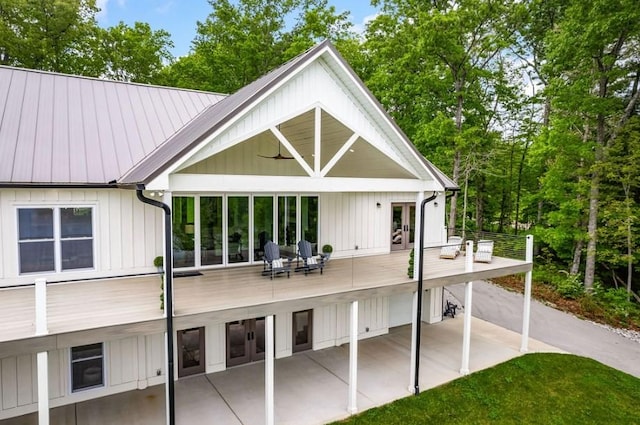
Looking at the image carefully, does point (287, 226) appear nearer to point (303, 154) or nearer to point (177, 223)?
point (303, 154)

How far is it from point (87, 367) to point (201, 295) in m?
3.48

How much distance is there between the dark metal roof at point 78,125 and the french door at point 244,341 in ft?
16.5

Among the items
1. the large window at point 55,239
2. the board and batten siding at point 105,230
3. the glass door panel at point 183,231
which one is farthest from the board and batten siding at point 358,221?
the large window at point 55,239

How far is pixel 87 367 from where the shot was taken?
892 cm

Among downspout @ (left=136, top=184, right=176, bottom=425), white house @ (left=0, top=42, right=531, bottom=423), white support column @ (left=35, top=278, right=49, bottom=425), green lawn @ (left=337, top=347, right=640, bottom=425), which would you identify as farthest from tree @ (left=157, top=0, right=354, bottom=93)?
white support column @ (left=35, top=278, right=49, bottom=425)

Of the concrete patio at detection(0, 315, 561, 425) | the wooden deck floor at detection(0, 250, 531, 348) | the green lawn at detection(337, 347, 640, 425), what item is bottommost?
the green lawn at detection(337, 347, 640, 425)

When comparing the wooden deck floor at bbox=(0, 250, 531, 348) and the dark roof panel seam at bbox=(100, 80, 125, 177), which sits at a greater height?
the dark roof panel seam at bbox=(100, 80, 125, 177)

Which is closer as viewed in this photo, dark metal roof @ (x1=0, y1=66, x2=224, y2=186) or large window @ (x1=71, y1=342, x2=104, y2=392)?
dark metal roof @ (x1=0, y1=66, x2=224, y2=186)

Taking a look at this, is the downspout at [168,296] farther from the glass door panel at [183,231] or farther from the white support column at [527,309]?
the white support column at [527,309]

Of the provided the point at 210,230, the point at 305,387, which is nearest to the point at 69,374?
the point at 210,230

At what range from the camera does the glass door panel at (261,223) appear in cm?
1123

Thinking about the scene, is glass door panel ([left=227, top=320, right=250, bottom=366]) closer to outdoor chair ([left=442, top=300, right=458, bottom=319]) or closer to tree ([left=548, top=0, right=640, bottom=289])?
outdoor chair ([left=442, top=300, right=458, bottom=319])

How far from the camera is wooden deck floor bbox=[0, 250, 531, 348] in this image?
6.75 metres

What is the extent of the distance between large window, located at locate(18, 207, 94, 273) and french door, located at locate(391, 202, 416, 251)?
377 inches
